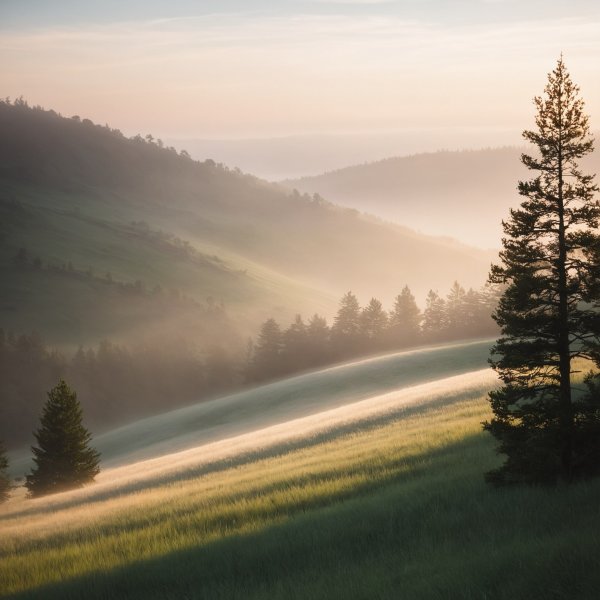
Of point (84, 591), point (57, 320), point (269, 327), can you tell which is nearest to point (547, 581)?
point (84, 591)

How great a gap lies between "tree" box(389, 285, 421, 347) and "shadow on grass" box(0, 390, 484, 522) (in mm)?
59480

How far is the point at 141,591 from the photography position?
879 cm

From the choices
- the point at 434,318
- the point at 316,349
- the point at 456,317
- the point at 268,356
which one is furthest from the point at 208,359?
the point at 456,317

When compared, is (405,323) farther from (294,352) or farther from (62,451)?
(62,451)

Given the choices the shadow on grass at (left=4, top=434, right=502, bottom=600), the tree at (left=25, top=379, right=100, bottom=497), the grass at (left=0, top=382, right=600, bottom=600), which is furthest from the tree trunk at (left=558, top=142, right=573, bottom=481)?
the tree at (left=25, top=379, right=100, bottom=497)

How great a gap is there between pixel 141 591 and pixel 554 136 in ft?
32.5

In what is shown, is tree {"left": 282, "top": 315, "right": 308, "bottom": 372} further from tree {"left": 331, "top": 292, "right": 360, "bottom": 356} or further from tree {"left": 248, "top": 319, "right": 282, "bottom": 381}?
tree {"left": 331, "top": 292, "right": 360, "bottom": 356}

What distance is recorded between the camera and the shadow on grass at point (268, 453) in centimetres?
2395

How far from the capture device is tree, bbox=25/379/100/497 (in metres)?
36.9

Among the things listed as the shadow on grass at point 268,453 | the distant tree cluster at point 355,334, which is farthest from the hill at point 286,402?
the distant tree cluster at point 355,334

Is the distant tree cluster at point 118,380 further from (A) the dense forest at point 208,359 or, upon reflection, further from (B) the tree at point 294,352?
(B) the tree at point 294,352

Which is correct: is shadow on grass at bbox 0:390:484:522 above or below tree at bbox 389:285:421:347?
below

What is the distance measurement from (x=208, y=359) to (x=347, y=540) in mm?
91419

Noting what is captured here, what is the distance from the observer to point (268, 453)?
80.1 feet
